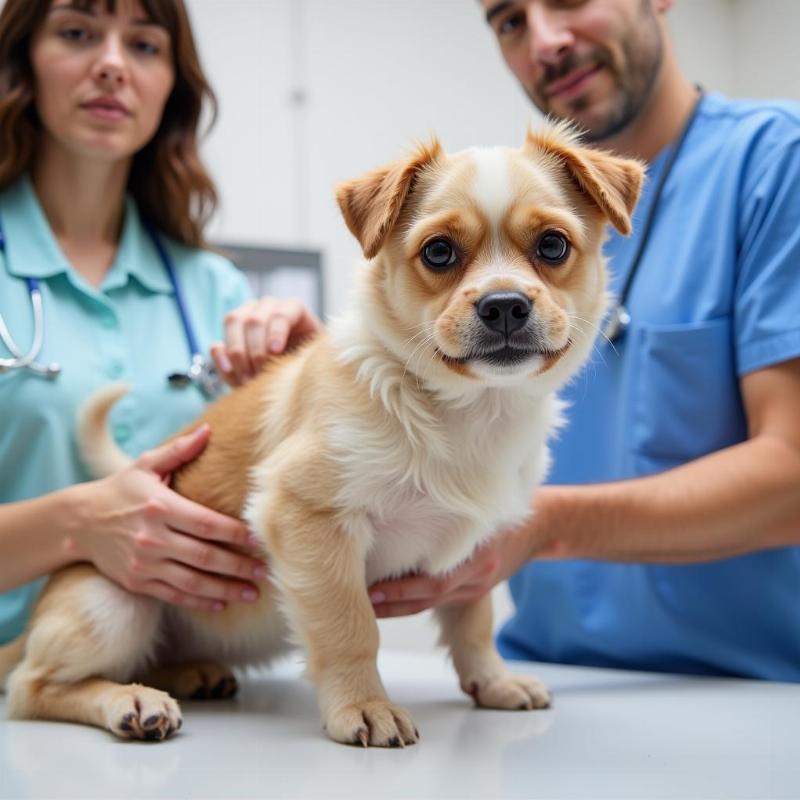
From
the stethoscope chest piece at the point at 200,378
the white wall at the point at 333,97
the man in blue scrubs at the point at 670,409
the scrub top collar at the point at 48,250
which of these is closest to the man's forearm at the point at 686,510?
the man in blue scrubs at the point at 670,409

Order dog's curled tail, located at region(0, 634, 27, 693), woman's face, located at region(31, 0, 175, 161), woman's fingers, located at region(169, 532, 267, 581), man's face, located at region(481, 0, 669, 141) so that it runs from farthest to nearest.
A: man's face, located at region(481, 0, 669, 141) < woman's face, located at region(31, 0, 175, 161) < dog's curled tail, located at region(0, 634, 27, 693) < woman's fingers, located at region(169, 532, 267, 581)

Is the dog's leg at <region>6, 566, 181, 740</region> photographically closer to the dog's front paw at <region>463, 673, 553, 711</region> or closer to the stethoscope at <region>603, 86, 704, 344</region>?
the dog's front paw at <region>463, 673, 553, 711</region>

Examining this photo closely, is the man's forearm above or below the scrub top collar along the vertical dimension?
below

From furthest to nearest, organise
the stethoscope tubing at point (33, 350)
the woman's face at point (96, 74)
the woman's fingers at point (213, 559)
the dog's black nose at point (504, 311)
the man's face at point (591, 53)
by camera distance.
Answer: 1. the man's face at point (591, 53)
2. the woman's face at point (96, 74)
3. the stethoscope tubing at point (33, 350)
4. the woman's fingers at point (213, 559)
5. the dog's black nose at point (504, 311)

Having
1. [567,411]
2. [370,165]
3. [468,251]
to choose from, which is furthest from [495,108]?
[468,251]

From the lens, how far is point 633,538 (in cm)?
141

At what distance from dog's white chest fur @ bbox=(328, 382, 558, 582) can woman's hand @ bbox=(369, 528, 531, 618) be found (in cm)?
2

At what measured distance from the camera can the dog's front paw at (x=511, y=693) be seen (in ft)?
4.02

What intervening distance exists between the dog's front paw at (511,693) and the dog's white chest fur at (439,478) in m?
0.20

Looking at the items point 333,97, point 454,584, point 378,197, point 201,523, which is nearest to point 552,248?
point 378,197

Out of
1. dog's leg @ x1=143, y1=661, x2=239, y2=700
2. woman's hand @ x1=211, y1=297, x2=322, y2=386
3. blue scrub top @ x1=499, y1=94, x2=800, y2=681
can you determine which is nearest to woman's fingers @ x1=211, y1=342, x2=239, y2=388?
woman's hand @ x1=211, y1=297, x2=322, y2=386

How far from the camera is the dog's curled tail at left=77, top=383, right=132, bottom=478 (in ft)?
4.61

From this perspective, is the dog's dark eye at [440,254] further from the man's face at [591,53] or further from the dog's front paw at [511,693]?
the man's face at [591,53]

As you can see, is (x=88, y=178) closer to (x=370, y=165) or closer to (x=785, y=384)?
(x=785, y=384)
